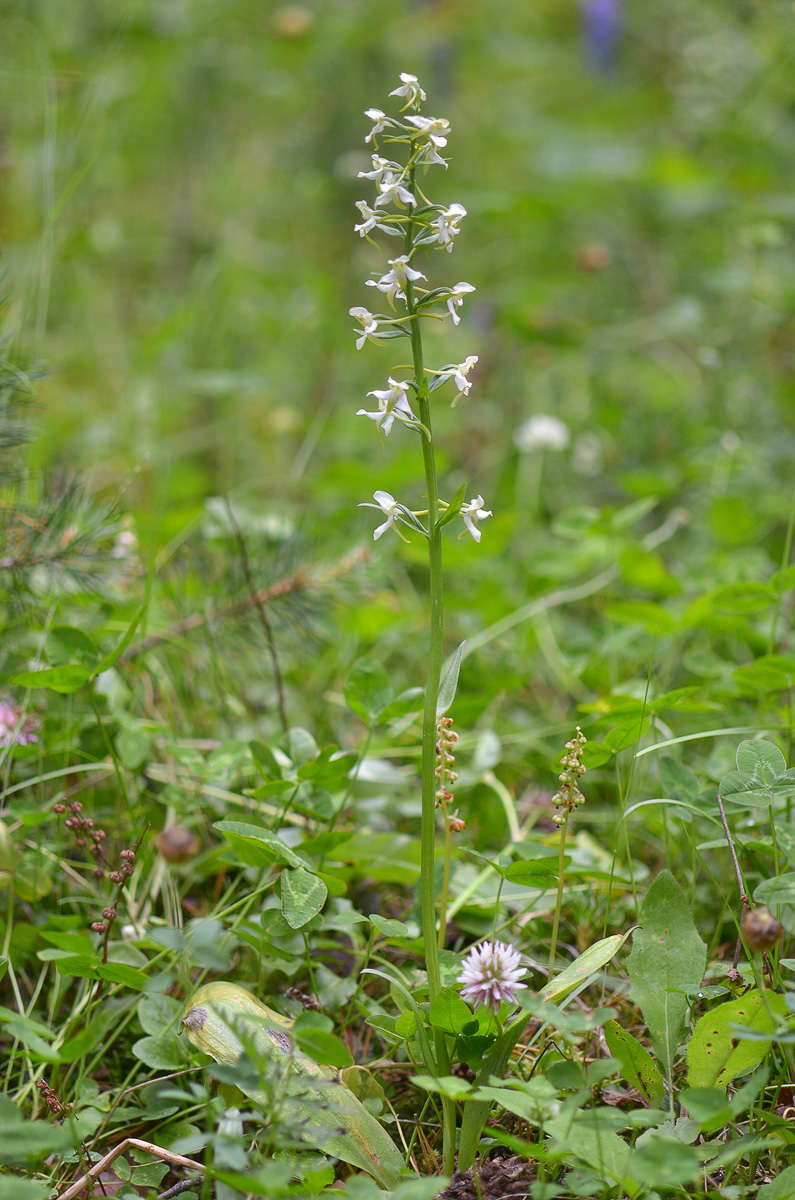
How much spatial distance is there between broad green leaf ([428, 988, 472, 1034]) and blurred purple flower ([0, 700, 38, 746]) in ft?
2.20

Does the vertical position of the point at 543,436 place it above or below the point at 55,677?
above

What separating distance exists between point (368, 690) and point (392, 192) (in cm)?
64

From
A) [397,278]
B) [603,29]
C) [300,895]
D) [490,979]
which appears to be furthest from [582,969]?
[603,29]

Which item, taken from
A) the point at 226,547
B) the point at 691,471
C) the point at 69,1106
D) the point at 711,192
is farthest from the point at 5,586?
the point at 711,192

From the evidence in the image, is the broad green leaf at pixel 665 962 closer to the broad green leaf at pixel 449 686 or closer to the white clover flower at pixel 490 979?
the white clover flower at pixel 490 979

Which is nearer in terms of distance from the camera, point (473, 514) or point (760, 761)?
point (473, 514)

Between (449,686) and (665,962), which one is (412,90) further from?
(665,962)

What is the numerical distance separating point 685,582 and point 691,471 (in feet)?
1.34

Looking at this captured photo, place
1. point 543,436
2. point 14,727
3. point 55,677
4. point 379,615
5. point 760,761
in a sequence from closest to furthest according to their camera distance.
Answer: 1. point 760,761
2. point 55,677
3. point 14,727
4. point 379,615
5. point 543,436

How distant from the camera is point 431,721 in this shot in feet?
2.77

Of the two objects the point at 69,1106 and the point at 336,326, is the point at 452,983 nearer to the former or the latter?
the point at 69,1106

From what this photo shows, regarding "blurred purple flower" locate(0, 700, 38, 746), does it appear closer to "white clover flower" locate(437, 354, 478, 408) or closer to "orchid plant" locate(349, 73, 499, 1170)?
"orchid plant" locate(349, 73, 499, 1170)

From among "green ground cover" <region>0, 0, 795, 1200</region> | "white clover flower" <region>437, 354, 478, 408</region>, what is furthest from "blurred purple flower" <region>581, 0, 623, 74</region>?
"white clover flower" <region>437, 354, 478, 408</region>

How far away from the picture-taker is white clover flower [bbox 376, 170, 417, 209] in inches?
32.0
